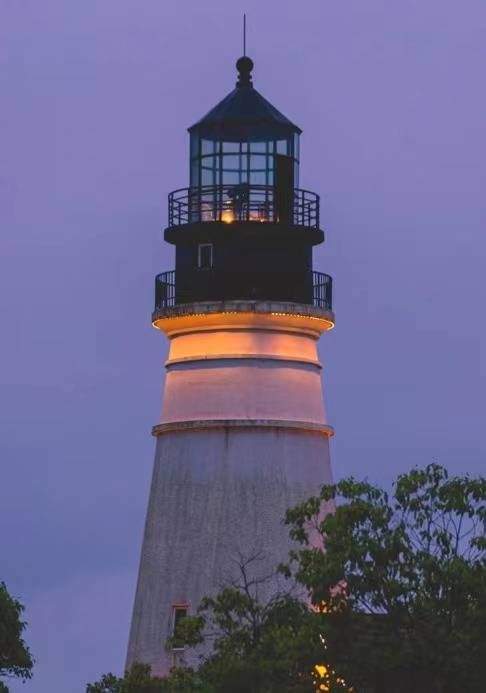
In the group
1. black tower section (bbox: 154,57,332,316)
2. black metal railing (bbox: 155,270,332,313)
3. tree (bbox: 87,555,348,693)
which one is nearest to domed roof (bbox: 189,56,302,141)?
black tower section (bbox: 154,57,332,316)

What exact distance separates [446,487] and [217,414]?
34.0ft

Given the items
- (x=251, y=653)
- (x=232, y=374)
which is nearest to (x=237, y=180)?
(x=232, y=374)

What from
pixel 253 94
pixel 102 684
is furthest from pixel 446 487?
pixel 253 94

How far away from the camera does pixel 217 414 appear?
241 ft

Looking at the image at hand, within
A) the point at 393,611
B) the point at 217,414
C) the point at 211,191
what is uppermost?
the point at 211,191

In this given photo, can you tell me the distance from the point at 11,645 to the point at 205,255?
364 inches

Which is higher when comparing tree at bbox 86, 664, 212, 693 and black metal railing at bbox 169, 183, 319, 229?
black metal railing at bbox 169, 183, 319, 229

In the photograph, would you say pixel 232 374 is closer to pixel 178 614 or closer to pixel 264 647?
pixel 178 614

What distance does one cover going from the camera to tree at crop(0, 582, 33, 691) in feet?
234

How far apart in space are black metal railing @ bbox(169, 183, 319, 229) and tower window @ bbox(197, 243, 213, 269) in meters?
0.53

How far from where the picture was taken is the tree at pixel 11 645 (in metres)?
71.3

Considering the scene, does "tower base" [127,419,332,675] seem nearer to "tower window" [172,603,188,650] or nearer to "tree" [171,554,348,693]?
"tower window" [172,603,188,650]

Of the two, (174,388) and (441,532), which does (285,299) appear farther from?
(441,532)

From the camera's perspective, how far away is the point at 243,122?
74.4 metres
